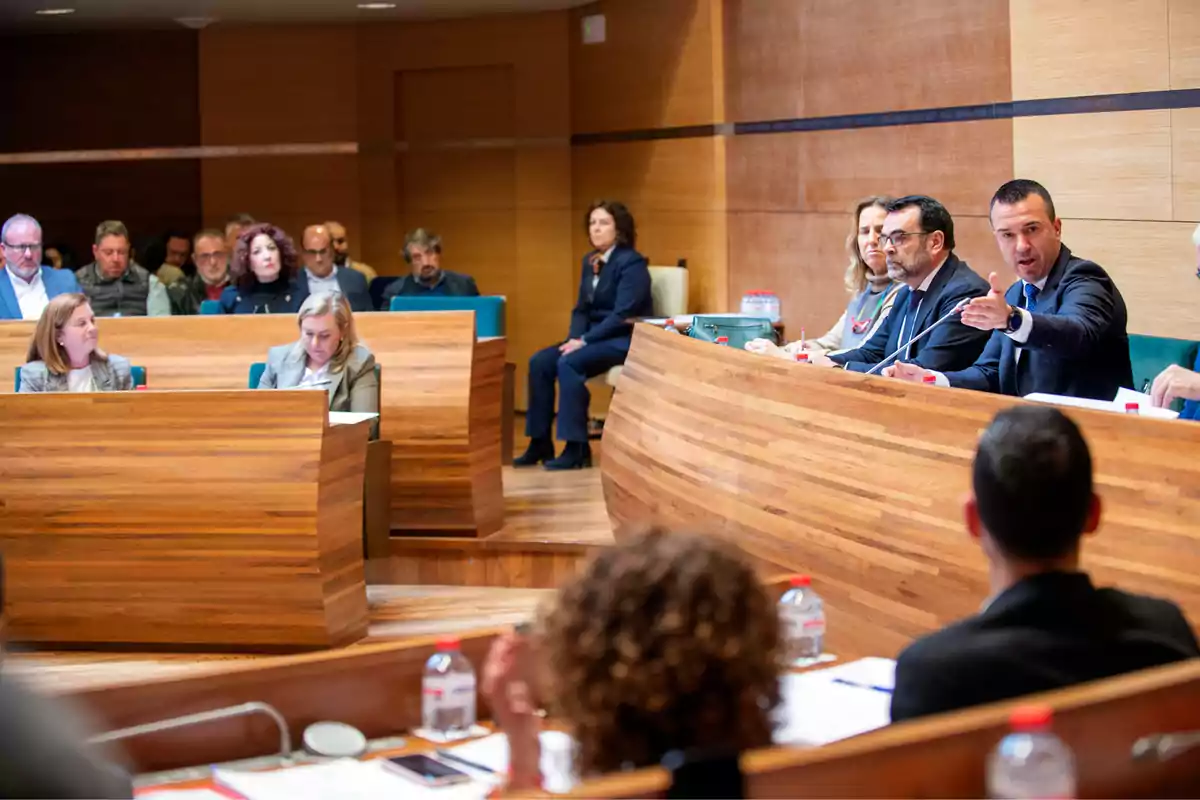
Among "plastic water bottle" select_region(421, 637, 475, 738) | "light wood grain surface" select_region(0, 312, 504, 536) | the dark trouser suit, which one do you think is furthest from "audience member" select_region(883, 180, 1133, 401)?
the dark trouser suit

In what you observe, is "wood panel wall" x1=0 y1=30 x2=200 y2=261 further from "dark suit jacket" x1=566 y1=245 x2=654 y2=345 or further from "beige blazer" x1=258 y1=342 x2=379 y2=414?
"beige blazer" x1=258 y1=342 x2=379 y2=414

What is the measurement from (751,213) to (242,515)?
4087 millimetres

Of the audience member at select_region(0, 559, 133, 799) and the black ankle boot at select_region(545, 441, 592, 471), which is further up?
the audience member at select_region(0, 559, 133, 799)

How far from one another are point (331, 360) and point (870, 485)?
258 centimetres

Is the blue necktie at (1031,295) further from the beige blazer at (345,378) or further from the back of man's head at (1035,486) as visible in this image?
the beige blazer at (345,378)

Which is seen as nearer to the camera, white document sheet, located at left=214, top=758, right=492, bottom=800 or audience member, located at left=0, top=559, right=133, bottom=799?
audience member, located at left=0, top=559, right=133, bottom=799

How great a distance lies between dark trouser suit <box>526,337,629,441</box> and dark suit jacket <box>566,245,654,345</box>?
71 mm

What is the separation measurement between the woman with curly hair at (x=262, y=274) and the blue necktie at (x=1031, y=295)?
3.93m

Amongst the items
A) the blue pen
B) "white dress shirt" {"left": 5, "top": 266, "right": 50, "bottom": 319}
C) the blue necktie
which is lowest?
the blue pen

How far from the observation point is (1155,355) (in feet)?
15.3

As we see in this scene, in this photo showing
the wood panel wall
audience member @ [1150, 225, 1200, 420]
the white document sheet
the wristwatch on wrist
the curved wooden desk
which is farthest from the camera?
the wood panel wall

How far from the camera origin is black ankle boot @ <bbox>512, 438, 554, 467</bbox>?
26.6 ft

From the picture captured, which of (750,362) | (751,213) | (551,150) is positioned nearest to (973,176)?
(751,213)

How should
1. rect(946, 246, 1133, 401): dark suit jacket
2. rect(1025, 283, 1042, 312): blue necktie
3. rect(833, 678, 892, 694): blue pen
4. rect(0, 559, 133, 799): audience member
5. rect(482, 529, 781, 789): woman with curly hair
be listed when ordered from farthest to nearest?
rect(1025, 283, 1042, 312): blue necktie < rect(946, 246, 1133, 401): dark suit jacket < rect(833, 678, 892, 694): blue pen < rect(482, 529, 781, 789): woman with curly hair < rect(0, 559, 133, 799): audience member
